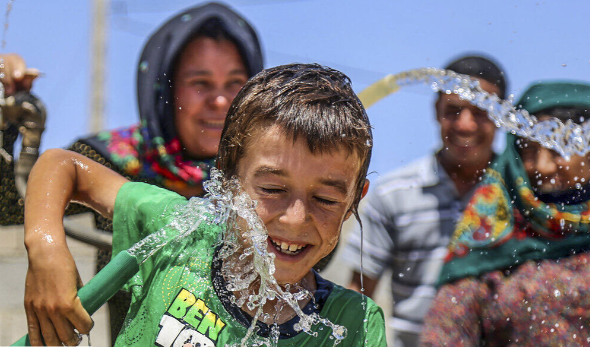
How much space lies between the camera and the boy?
4.45 feet

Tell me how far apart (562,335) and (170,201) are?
51.4 inches

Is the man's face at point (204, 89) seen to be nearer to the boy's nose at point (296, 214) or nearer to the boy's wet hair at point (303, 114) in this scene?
the boy's wet hair at point (303, 114)

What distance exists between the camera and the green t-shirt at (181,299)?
1.44m

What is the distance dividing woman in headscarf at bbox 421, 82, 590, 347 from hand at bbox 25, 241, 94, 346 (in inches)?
49.8

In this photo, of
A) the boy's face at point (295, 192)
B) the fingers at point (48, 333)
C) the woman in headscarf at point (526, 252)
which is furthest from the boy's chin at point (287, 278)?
the woman in headscarf at point (526, 252)

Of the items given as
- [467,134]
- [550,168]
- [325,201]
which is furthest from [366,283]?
[325,201]

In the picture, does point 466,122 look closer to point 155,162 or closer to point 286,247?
point 155,162

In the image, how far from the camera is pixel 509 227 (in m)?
2.34

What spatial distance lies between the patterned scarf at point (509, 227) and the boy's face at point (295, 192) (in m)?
1.01

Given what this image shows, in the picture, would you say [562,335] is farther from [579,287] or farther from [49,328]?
[49,328]

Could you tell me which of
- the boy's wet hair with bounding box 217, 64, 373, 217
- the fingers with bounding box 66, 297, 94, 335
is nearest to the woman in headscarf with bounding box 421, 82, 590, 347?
the boy's wet hair with bounding box 217, 64, 373, 217

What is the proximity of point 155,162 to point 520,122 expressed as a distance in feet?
3.91

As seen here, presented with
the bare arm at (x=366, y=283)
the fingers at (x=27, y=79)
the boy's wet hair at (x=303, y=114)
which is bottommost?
the bare arm at (x=366, y=283)

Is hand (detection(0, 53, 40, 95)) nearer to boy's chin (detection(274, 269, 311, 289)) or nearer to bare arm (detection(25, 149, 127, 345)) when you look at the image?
bare arm (detection(25, 149, 127, 345))
